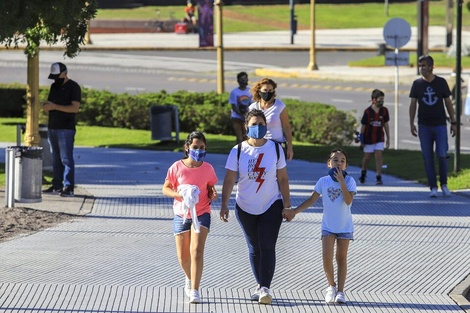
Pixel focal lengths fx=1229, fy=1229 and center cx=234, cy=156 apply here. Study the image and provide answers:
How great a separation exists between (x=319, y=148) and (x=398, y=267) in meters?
10.8

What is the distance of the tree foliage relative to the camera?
14.7 m

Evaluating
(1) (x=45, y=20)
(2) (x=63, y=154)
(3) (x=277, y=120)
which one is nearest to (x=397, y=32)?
(1) (x=45, y=20)

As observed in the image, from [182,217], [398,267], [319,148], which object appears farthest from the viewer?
[319,148]

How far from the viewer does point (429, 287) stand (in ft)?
34.9

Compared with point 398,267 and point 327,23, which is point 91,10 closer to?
point 398,267

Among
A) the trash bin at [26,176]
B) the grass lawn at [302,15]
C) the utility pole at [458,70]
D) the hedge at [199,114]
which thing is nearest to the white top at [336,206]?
the trash bin at [26,176]

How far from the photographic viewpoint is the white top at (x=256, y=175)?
9836mm

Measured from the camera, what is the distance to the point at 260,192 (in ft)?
32.3

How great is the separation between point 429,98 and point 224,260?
5.03 meters

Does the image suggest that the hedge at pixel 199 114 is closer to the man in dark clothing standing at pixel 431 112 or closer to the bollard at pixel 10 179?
the man in dark clothing standing at pixel 431 112

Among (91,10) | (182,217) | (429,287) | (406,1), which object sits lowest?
(429,287)

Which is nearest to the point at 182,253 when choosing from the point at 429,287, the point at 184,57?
the point at 429,287

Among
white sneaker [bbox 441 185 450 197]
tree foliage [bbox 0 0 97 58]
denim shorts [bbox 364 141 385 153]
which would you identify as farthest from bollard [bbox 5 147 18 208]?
white sneaker [bbox 441 185 450 197]

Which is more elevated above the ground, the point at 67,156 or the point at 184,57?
the point at 184,57
